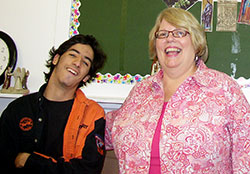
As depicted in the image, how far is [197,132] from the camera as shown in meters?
1.12

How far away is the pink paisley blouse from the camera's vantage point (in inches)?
43.3

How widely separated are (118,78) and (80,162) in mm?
830

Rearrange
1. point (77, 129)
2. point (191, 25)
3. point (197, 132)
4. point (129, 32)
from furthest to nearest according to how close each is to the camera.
Result: point (129, 32) < point (77, 129) < point (191, 25) < point (197, 132)

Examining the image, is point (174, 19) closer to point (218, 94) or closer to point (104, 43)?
point (218, 94)

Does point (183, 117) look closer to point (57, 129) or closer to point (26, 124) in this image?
point (57, 129)

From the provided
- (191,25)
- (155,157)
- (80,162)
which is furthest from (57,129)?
(191,25)

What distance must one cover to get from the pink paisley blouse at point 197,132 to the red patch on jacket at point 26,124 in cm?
54

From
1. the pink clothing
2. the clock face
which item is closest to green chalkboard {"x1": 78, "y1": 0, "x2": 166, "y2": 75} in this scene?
the clock face

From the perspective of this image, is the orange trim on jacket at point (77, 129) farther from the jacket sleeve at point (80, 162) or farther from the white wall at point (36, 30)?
the white wall at point (36, 30)

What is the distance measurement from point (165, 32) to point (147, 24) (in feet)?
2.08

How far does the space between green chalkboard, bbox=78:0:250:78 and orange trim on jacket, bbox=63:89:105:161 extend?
1.97 feet

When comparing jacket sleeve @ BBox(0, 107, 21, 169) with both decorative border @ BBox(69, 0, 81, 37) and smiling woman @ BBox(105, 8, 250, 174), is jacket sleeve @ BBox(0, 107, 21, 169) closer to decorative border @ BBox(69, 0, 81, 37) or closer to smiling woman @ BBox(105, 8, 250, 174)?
smiling woman @ BBox(105, 8, 250, 174)

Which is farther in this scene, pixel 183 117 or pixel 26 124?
pixel 26 124

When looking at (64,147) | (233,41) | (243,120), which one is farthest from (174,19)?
(64,147)
